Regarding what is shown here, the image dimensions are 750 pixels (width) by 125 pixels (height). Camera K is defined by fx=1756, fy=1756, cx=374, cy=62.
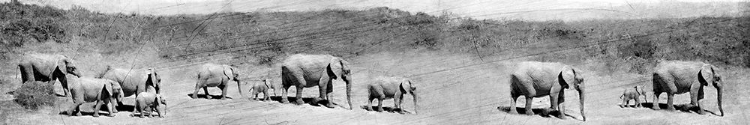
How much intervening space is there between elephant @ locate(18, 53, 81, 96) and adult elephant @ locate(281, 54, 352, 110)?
150 inches

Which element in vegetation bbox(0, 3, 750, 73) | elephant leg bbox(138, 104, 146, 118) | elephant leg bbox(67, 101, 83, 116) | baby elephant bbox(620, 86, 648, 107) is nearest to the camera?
elephant leg bbox(67, 101, 83, 116)

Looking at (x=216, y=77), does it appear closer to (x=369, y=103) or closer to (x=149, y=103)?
(x=149, y=103)

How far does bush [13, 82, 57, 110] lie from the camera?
100ft

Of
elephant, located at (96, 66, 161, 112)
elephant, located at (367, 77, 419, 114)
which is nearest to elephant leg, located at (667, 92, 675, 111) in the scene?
elephant, located at (367, 77, 419, 114)

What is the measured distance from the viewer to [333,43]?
31828 millimetres

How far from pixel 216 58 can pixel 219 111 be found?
1.36m

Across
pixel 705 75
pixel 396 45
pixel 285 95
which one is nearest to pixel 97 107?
pixel 285 95

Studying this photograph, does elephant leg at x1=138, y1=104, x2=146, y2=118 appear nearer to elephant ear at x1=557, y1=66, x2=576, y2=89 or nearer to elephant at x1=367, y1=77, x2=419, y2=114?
elephant at x1=367, y1=77, x2=419, y2=114

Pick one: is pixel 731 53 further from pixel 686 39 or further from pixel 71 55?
pixel 71 55

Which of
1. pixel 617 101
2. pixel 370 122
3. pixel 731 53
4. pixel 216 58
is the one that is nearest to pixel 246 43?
pixel 216 58

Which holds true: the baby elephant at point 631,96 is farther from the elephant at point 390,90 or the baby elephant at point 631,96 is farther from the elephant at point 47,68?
the elephant at point 47,68

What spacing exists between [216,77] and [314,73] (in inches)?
71.9

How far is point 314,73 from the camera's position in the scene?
3095 cm

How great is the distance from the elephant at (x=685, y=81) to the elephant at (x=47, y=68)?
34.2ft
